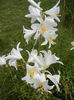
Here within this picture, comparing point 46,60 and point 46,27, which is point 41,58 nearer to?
point 46,60

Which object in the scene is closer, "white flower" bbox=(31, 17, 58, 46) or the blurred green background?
"white flower" bbox=(31, 17, 58, 46)

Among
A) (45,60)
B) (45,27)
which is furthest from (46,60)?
(45,27)

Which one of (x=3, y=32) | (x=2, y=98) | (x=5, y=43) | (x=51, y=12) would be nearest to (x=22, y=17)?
(x=3, y=32)

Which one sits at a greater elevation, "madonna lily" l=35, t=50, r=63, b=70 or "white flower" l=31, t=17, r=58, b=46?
"white flower" l=31, t=17, r=58, b=46

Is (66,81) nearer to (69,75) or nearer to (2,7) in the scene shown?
(69,75)

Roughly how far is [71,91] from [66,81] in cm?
11

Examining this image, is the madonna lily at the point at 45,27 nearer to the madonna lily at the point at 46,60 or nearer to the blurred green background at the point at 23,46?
the madonna lily at the point at 46,60

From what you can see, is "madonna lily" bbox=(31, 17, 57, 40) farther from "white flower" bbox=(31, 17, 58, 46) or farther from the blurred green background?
the blurred green background

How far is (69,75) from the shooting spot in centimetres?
204

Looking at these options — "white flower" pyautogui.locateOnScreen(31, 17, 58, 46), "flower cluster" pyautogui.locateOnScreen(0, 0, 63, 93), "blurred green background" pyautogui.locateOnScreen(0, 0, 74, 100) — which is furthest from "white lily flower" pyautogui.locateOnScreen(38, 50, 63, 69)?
"blurred green background" pyautogui.locateOnScreen(0, 0, 74, 100)

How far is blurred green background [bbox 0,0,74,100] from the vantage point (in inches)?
76.6

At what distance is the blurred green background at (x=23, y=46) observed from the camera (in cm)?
195

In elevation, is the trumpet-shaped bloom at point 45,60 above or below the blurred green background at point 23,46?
below

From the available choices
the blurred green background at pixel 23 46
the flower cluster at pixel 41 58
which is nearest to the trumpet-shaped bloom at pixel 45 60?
the flower cluster at pixel 41 58
